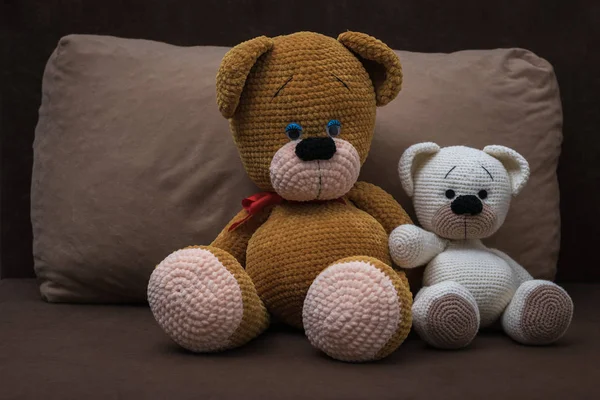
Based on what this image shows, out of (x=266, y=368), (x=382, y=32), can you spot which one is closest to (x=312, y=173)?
(x=266, y=368)

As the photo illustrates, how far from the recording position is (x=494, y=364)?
39.6 inches

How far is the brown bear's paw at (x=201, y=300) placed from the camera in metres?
1.02

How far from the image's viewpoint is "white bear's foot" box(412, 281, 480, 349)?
41.6 inches

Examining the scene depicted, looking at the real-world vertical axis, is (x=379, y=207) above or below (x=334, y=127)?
below

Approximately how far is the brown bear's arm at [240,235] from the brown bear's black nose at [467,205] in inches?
10.3

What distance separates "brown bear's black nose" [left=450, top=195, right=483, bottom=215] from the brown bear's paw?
309mm

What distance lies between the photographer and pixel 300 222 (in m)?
1.14

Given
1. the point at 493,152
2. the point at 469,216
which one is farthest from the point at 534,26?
the point at 469,216

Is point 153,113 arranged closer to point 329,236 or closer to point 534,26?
point 329,236

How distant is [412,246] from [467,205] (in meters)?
0.09

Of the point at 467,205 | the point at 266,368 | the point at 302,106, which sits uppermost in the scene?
the point at 302,106

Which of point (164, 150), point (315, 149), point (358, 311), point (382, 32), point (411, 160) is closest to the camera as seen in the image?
point (358, 311)

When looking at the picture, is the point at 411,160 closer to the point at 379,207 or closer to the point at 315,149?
the point at 379,207

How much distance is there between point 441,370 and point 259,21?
0.84 meters
